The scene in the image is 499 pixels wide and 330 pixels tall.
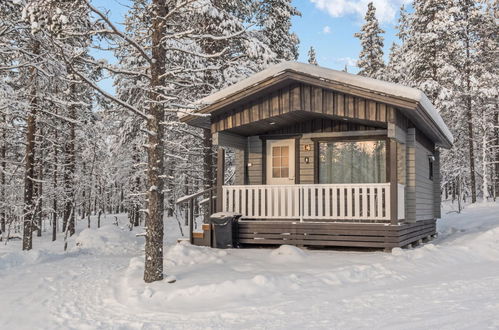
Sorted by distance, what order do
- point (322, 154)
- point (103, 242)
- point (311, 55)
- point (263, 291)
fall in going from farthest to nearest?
point (311, 55), point (103, 242), point (322, 154), point (263, 291)

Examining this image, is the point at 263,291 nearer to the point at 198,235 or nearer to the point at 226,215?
the point at 226,215

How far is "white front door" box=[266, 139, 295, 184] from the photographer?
42.2 ft

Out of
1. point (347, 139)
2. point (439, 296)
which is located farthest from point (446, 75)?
point (439, 296)

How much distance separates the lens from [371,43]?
3459 centimetres

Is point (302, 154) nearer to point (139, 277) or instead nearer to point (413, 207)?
point (413, 207)

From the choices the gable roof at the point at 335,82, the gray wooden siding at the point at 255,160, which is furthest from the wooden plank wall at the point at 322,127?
the gable roof at the point at 335,82

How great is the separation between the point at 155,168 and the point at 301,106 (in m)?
4.72

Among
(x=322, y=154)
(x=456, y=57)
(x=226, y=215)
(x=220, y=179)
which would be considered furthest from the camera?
(x=456, y=57)

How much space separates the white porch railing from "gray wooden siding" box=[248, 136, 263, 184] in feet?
3.82

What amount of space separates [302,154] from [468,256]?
16.5ft

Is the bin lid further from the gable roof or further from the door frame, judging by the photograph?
the gable roof

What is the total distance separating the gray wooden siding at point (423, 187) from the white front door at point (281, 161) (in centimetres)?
354

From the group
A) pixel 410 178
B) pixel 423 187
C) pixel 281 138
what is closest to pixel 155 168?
pixel 281 138

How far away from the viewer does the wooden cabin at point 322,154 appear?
10180mm
